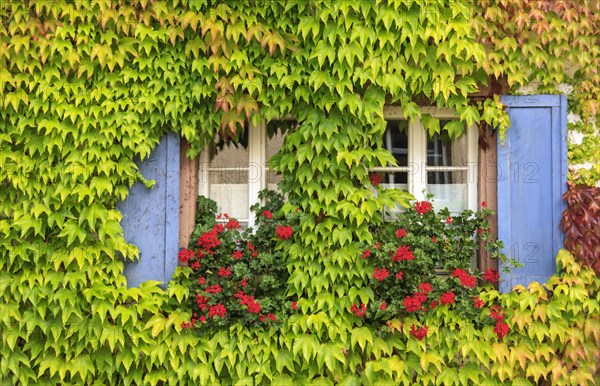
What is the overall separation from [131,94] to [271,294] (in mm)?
1835

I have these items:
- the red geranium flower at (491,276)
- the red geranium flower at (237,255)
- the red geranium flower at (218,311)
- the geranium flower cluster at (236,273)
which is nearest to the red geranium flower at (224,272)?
the geranium flower cluster at (236,273)

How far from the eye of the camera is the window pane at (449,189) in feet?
17.3

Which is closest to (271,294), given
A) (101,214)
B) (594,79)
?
(101,214)

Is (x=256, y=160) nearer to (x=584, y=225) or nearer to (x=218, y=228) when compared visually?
(x=218, y=228)

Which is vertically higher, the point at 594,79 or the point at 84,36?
the point at 84,36

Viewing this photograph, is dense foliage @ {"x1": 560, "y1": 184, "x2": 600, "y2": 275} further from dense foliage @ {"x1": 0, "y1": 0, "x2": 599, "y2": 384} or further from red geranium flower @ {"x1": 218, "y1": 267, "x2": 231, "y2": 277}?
red geranium flower @ {"x1": 218, "y1": 267, "x2": 231, "y2": 277}

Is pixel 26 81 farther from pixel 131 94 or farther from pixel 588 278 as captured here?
pixel 588 278

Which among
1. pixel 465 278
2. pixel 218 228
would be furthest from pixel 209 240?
pixel 465 278

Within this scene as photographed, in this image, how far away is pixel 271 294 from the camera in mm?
5000

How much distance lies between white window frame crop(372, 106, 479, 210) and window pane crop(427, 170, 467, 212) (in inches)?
1.4

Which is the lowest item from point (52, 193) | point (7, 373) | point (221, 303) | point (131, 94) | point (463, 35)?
point (7, 373)

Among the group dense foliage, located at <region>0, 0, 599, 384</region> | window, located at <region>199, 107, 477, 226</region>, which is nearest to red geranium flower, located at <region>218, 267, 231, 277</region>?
dense foliage, located at <region>0, 0, 599, 384</region>

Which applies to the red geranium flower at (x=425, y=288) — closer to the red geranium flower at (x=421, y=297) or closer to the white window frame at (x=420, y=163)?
the red geranium flower at (x=421, y=297)

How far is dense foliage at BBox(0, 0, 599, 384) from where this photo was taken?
15.8ft
